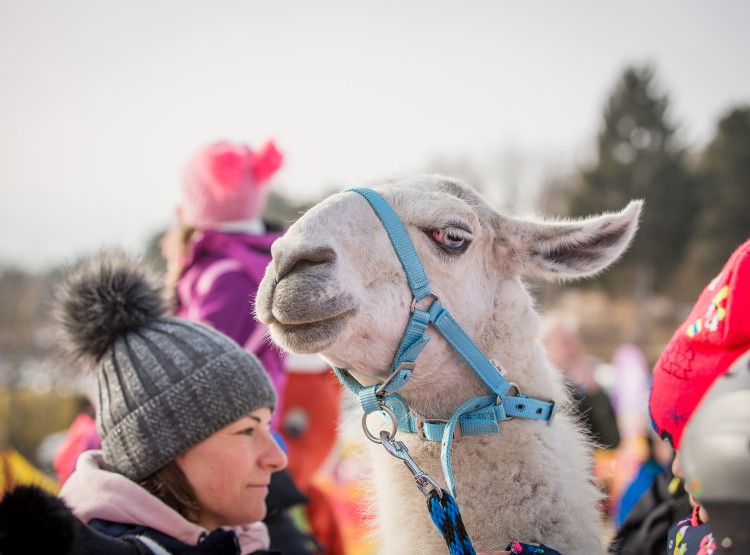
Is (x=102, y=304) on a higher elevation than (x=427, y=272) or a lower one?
lower

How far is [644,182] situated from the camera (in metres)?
31.1

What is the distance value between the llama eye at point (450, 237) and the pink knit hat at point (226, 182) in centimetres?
184

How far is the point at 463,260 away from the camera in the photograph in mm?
2109

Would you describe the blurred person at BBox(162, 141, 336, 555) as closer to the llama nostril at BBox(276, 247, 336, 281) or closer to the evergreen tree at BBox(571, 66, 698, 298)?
the llama nostril at BBox(276, 247, 336, 281)

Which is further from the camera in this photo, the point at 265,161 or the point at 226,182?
the point at 265,161

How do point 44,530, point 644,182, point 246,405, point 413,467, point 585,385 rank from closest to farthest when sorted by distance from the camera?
1. point 44,530
2. point 413,467
3. point 246,405
4. point 585,385
5. point 644,182

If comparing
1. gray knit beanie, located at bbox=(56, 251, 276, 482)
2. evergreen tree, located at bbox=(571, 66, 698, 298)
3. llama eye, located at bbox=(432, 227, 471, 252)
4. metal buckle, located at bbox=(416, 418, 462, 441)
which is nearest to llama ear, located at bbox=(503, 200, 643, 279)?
llama eye, located at bbox=(432, 227, 471, 252)

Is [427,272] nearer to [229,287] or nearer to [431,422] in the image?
[431,422]

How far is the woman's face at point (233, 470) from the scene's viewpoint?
2.07m

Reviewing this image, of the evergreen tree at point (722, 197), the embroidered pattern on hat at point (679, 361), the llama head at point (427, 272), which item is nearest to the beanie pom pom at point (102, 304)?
the llama head at point (427, 272)

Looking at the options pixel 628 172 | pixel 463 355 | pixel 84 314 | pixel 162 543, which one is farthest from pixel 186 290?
pixel 628 172

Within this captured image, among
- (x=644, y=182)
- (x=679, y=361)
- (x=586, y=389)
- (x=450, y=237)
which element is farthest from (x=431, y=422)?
(x=644, y=182)

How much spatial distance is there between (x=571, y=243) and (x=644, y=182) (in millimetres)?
32024

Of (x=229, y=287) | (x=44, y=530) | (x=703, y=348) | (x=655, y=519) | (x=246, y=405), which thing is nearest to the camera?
(x=44, y=530)
